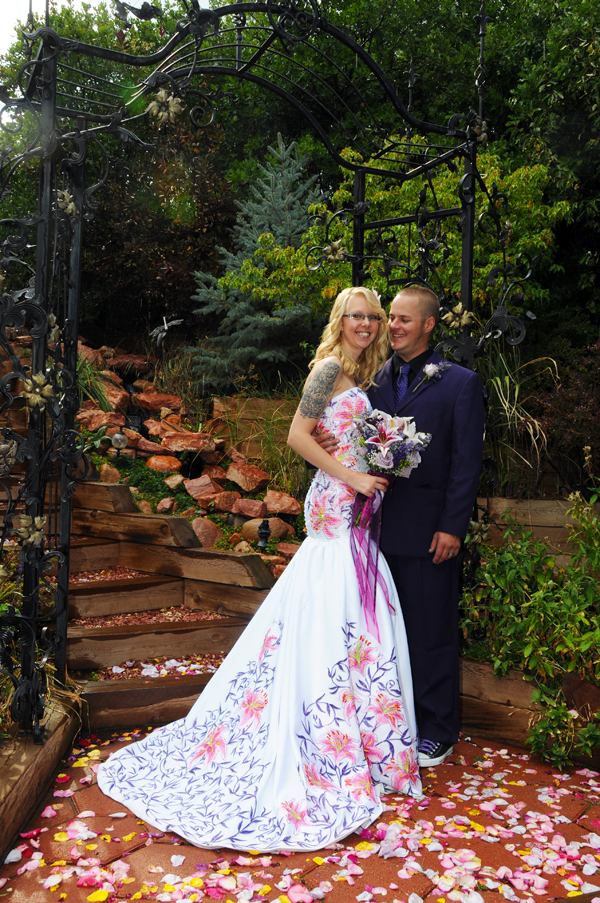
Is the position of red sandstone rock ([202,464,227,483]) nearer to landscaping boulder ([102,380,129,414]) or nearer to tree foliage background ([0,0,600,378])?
landscaping boulder ([102,380,129,414])

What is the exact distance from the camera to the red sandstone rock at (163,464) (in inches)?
244

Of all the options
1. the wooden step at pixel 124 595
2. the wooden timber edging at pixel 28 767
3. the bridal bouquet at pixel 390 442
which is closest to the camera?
the wooden timber edging at pixel 28 767

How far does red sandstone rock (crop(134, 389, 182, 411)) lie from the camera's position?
7.30m

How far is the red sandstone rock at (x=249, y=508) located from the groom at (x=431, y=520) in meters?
2.74

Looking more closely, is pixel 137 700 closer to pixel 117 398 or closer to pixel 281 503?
pixel 281 503

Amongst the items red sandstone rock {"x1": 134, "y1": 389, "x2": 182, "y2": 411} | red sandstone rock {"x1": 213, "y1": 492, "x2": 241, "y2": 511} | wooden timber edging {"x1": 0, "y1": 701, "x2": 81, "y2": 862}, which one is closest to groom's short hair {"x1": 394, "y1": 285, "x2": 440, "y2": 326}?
wooden timber edging {"x1": 0, "y1": 701, "x2": 81, "y2": 862}

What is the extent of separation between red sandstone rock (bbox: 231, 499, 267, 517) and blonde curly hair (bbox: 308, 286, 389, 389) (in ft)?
9.21

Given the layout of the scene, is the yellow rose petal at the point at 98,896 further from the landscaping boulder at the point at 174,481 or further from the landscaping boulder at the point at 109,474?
the landscaping boulder at the point at 174,481

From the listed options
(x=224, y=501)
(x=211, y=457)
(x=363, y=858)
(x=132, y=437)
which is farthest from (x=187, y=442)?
(x=363, y=858)

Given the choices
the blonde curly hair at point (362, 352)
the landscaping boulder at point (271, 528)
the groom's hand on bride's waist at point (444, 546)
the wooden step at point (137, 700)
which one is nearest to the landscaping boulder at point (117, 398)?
the landscaping boulder at point (271, 528)

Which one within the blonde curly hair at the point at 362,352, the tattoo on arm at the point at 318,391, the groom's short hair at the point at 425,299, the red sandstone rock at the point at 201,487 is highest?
the groom's short hair at the point at 425,299

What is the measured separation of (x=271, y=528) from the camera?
228 inches

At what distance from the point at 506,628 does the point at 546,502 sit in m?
2.29

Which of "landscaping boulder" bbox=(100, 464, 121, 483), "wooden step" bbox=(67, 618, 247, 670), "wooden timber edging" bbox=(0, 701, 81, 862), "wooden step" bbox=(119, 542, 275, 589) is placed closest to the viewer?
"wooden timber edging" bbox=(0, 701, 81, 862)
